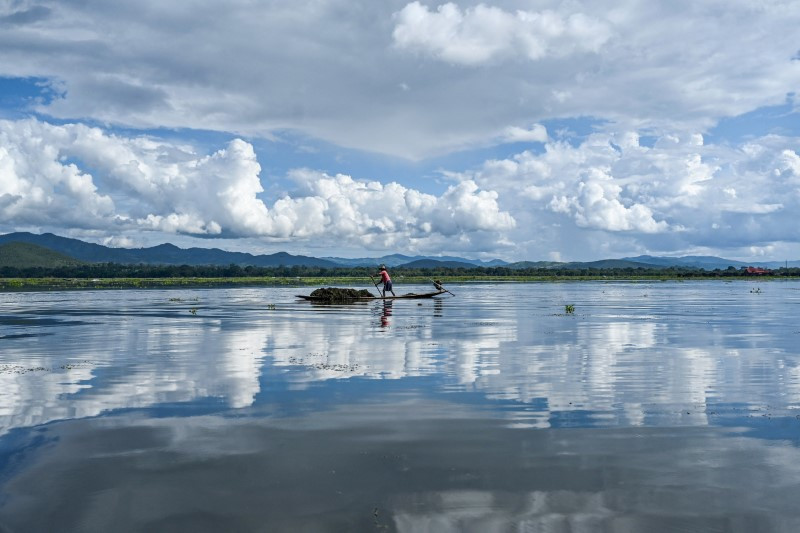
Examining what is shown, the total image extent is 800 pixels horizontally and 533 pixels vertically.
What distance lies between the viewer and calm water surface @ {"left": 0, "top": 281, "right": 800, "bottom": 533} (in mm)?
9977

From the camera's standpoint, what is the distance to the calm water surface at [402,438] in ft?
32.7

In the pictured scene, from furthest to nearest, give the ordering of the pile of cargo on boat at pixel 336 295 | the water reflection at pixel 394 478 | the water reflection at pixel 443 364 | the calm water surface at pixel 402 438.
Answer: the pile of cargo on boat at pixel 336 295 → the water reflection at pixel 443 364 → the calm water surface at pixel 402 438 → the water reflection at pixel 394 478

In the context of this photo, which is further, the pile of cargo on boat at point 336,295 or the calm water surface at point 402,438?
the pile of cargo on boat at point 336,295

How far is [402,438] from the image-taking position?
559 inches

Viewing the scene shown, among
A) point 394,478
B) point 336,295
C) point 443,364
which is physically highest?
point 336,295

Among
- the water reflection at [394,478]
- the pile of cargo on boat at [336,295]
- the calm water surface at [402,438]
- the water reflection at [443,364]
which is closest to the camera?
the water reflection at [394,478]

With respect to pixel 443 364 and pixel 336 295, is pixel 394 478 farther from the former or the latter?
pixel 336 295

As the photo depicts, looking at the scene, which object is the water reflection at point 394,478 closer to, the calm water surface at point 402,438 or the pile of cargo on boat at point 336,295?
the calm water surface at point 402,438

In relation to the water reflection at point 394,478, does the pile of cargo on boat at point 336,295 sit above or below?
Answer: above

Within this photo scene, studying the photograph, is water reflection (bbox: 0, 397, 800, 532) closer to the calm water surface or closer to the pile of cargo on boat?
the calm water surface

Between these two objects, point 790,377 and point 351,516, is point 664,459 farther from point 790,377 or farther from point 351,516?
point 790,377

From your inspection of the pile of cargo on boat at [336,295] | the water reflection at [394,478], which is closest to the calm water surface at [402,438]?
the water reflection at [394,478]

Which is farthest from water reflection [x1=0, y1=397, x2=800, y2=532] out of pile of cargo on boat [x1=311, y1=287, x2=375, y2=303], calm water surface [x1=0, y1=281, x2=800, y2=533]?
pile of cargo on boat [x1=311, y1=287, x2=375, y2=303]

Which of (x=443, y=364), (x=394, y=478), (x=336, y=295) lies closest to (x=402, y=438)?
(x=394, y=478)
